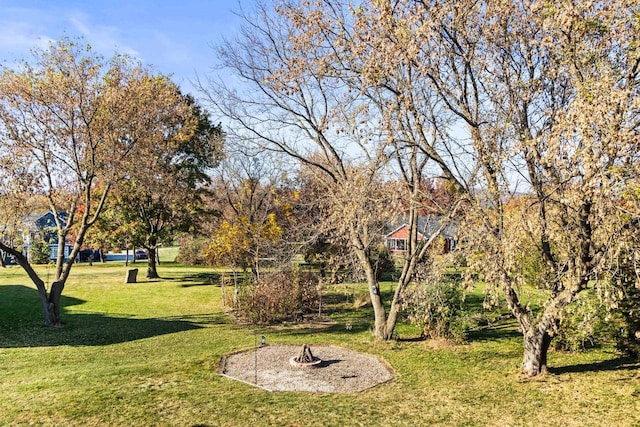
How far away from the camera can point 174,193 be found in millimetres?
26703

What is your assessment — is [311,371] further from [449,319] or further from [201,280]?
[201,280]

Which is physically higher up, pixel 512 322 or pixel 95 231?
pixel 95 231

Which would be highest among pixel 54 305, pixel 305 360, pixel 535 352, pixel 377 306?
pixel 377 306

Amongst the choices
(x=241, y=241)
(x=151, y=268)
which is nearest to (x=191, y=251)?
(x=151, y=268)

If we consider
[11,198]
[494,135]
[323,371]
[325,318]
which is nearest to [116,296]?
[11,198]

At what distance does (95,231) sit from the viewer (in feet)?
93.4

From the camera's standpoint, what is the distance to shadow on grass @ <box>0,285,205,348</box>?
46.6ft

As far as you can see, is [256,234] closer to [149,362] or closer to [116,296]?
[116,296]

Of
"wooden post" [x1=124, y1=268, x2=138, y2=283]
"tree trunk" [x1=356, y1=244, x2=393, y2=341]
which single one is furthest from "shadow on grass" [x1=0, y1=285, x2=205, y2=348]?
"tree trunk" [x1=356, y1=244, x2=393, y2=341]

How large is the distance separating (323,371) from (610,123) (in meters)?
7.44

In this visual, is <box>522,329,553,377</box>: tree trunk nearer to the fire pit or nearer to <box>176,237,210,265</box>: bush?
the fire pit

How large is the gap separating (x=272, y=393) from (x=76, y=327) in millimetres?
10846

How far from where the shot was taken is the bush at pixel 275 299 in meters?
17.6

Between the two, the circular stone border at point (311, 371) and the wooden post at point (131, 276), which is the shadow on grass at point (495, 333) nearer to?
the circular stone border at point (311, 371)
